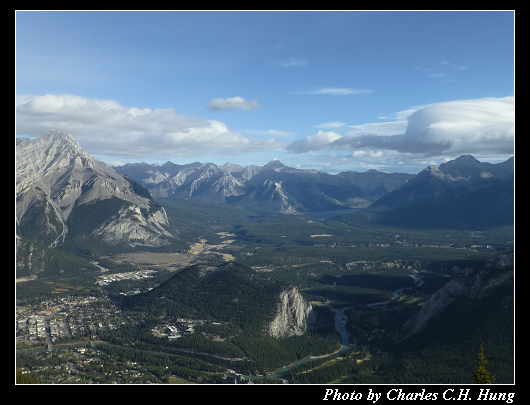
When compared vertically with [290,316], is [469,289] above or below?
above

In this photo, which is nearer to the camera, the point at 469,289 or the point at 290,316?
the point at 469,289

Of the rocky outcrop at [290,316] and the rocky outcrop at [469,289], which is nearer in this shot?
the rocky outcrop at [469,289]

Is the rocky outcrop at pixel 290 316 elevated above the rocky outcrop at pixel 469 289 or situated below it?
below

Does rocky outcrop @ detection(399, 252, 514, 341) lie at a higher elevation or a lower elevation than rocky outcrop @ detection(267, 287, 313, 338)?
higher
